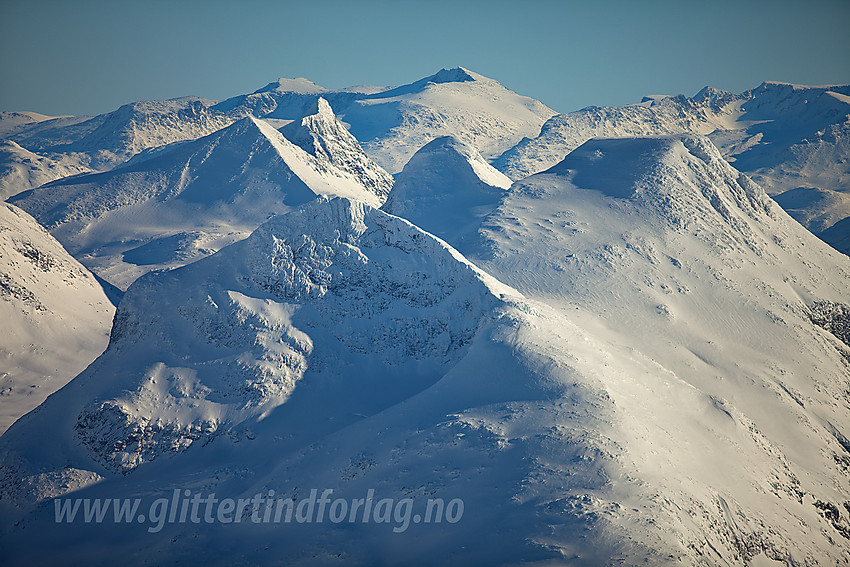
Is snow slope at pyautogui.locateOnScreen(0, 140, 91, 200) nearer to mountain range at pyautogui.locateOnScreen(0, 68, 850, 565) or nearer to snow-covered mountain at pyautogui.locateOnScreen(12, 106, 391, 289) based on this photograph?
snow-covered mountain at pyautogui.locateOnScreen(12, 106, 391, 289)

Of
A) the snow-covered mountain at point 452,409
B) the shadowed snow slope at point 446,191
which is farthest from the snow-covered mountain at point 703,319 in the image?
the shadowed snow slope at point 446,191

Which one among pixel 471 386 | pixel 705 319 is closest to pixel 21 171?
pixel 471 386

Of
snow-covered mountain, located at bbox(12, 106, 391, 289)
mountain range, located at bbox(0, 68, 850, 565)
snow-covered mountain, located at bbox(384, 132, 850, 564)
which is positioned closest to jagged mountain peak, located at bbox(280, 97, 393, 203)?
snow-covered mountain, located at bbox(12, 106, 391, 289)

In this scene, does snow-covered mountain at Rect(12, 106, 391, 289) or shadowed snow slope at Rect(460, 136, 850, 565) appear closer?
shadowed snow slope at Rect(460, 136, 850, 565)

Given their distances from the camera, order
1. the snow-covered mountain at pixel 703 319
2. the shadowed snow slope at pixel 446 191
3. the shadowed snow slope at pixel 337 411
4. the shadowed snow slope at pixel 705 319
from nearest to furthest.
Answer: the shadowed snow slope at pixel 337 411 < the shadowed snow slope at pixel 705 319 < the snow-covered mountain at pixel 703 319 < the shadowed snow slope at pixel 446 191

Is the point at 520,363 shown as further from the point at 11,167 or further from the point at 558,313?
the point at 11,167

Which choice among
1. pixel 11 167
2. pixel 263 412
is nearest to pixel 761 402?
pixel 263 412

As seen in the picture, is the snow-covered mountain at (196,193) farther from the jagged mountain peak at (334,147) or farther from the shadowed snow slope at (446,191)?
the shadowed snow slope at (446,191)

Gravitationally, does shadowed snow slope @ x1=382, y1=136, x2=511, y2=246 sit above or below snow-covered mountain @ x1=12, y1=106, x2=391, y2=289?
above
